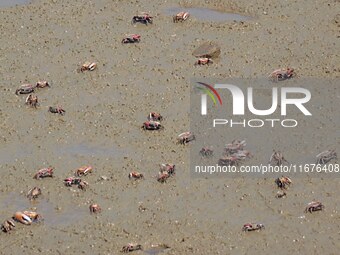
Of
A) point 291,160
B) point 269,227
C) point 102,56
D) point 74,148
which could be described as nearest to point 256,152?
point 291,160

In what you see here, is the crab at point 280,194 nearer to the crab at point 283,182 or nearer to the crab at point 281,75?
Answer: the crab at point 283,182

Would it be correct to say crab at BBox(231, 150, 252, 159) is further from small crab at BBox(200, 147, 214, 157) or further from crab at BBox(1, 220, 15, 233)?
crab at BBox(1, 220, 15, 233)

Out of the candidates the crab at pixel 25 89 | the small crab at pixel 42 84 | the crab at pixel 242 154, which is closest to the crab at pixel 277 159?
the crab at pixel 242 154

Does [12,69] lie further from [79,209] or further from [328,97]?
[328,97]

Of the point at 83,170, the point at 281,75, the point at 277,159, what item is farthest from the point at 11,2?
the point at 277,159

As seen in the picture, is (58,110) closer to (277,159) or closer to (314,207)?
(277,159)

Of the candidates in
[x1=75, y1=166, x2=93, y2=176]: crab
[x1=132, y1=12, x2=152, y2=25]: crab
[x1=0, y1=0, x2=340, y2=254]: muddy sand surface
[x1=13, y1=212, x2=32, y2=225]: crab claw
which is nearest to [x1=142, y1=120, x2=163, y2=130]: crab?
[x1=0, y1=0, x2=340, y2=254]: muddy sand surface

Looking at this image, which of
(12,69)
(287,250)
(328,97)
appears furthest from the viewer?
(12,69)
